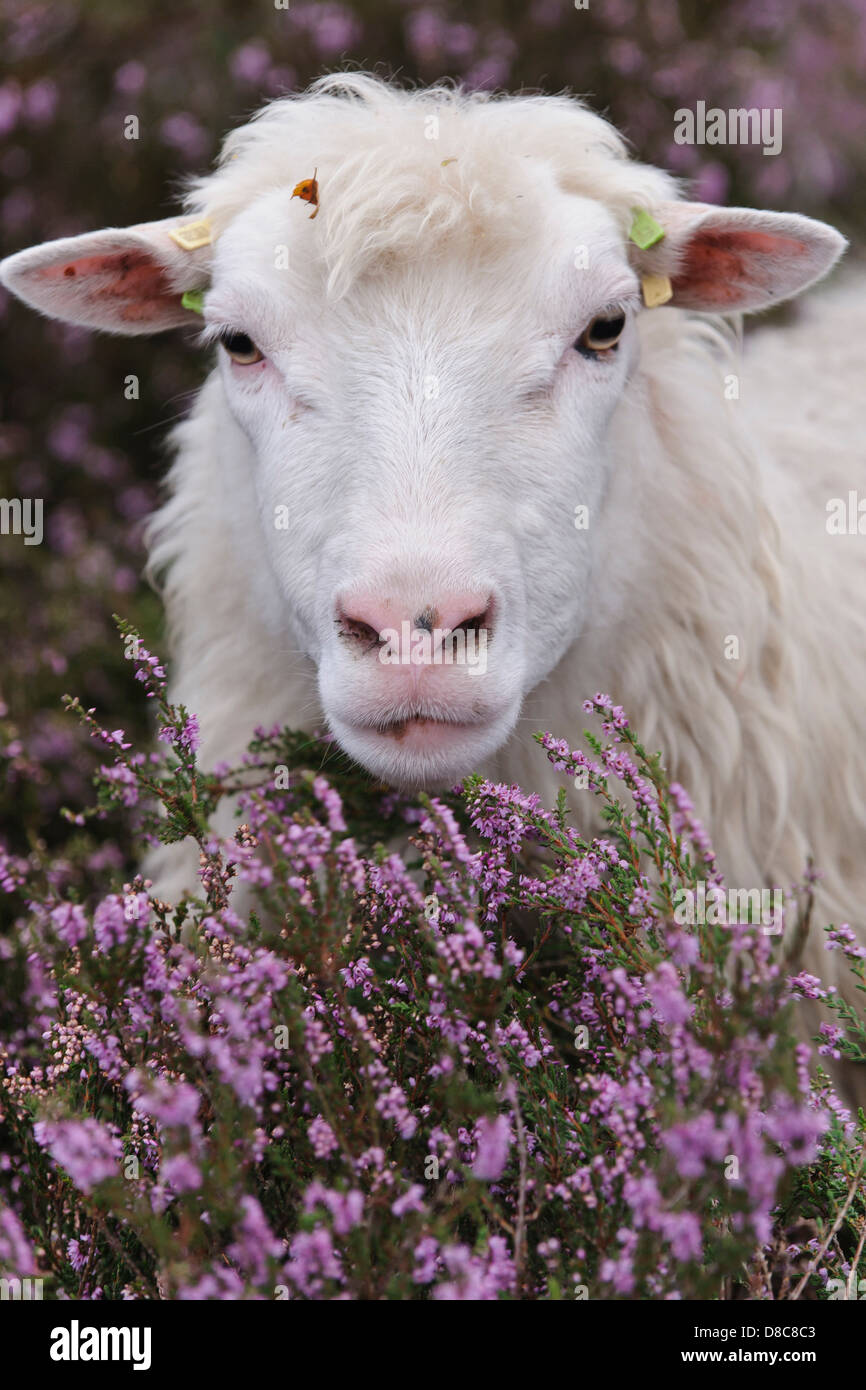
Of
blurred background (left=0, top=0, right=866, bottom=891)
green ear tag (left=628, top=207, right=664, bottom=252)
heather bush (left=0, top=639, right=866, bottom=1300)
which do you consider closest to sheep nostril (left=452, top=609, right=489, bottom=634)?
heather bush (left=0, top=639, right=866, bottom=1300)

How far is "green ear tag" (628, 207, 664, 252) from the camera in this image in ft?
9.06

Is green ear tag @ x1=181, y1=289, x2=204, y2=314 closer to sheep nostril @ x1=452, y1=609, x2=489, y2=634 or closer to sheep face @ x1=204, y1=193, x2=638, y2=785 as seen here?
sheep face @ x1=204, y1=193, x2=638, y2=785

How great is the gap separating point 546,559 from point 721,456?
867mm

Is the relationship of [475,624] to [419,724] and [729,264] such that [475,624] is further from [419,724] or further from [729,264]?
[729,264]

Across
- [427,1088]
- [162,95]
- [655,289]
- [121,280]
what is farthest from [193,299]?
[162,95]

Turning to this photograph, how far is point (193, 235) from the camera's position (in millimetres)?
2836

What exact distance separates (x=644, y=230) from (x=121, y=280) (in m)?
1.27

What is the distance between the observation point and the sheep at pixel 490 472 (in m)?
2.33

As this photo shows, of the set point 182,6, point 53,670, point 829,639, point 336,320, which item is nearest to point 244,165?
point 336,320

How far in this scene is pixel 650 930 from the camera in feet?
7.08

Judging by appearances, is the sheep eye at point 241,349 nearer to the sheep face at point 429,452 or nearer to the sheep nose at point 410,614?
the sheep face at point 429,452
